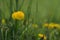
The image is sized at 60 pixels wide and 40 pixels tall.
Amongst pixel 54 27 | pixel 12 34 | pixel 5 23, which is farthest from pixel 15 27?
pixel 54 27

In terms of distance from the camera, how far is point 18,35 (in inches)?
85.9

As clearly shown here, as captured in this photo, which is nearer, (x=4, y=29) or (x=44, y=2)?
(x=4, y=29)

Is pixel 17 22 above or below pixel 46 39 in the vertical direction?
above

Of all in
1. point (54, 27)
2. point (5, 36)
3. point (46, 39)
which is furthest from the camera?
point (54, 27)

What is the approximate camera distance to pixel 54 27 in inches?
106

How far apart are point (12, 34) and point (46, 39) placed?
34 cm

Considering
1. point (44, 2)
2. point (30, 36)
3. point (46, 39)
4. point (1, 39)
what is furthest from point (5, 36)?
point (44, 2)

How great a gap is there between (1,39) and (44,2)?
96.7 inches

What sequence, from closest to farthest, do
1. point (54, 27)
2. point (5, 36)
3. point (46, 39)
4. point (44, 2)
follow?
point (5, 36) < point (46, 39) < point (54, 27) < point (44, 2)

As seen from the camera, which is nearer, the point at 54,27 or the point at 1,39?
the point at 1,39

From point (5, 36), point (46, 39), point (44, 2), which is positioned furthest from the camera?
point (44, 2)

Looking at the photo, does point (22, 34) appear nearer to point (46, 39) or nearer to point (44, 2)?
point (46, 39)

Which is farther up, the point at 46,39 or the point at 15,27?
the point at 15,27

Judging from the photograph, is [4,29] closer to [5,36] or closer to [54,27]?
[5,36]
